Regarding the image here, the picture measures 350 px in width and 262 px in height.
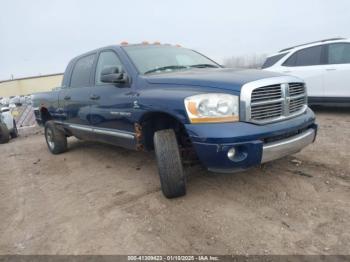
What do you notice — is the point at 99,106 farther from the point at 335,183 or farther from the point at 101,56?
the point at 335,183

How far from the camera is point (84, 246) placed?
2979 millimetres

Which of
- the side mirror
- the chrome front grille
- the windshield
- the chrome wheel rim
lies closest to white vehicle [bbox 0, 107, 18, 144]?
the chrome wheel rim

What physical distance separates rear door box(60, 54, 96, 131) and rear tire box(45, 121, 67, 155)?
735 mm

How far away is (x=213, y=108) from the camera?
3260mm

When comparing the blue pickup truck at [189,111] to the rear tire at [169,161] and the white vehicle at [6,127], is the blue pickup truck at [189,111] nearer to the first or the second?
the rear tire at [169,161]

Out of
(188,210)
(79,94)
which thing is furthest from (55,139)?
(188,210)

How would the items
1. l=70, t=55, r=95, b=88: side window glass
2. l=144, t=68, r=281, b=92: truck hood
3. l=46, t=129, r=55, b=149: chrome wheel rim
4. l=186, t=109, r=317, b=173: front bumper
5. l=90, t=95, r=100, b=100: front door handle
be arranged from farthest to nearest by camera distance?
l=46, t=129, r=55, b=149: chrome wheel rim < l=70, t=55, r=95, b=88: side window glass < l=90, t=95, r=100, b=100: front door handle < l=144, t=68, r=281, b=92: truck hood < l=186, t=109, r=317, b=173: front bumper

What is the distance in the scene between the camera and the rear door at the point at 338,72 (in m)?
7.27

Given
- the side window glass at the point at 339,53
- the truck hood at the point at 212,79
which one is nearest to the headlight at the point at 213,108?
the truck hood at the point at 212,79

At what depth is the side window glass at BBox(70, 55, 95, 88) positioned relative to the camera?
5355 mm

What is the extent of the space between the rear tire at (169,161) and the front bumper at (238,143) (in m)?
0.28

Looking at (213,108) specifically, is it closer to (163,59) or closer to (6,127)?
(163,59)

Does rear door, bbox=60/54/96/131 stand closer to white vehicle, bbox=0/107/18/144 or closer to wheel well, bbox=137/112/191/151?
wheel well, bbox=137/112/191/151

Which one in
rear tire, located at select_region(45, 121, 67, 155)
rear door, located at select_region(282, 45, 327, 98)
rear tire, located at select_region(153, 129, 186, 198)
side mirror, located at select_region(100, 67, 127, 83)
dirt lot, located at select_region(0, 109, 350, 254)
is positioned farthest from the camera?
rear door, located at select_region(282, 45, 327, 98)
